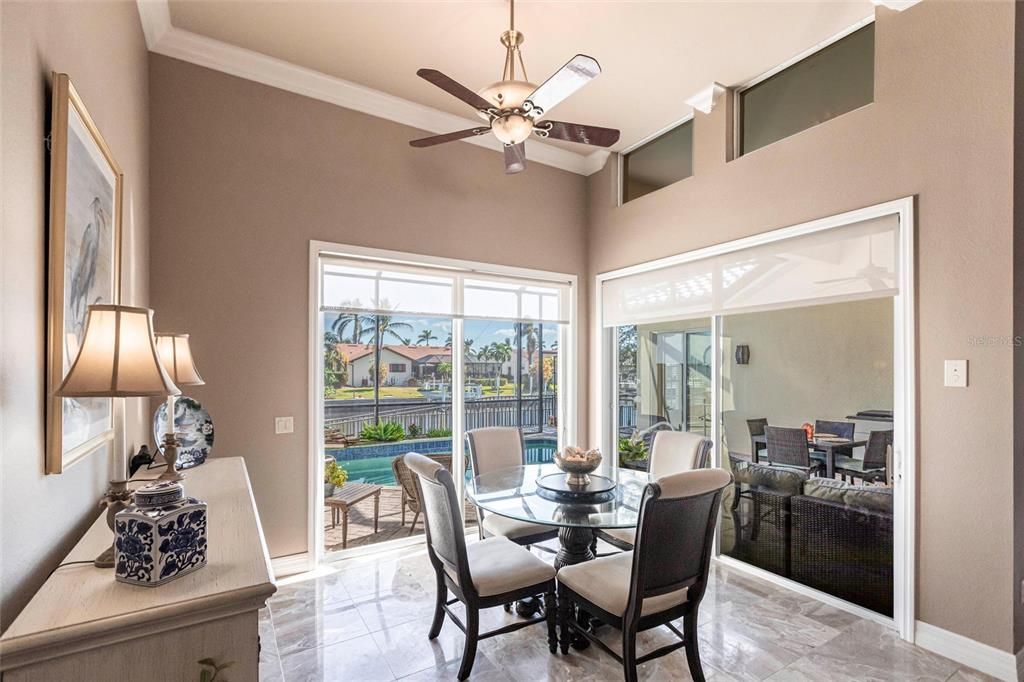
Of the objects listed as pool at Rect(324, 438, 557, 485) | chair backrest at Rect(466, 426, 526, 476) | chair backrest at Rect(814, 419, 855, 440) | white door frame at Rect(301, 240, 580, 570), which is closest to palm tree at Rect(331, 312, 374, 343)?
white door frame at Rect(301, 240, 580, 570)

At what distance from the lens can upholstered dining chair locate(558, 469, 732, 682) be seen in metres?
2.08

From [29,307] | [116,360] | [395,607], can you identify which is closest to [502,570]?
[395,607]

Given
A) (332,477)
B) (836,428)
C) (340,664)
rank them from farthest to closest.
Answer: (332,477) < (836,428) < (340,664)

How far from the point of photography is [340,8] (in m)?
2.89

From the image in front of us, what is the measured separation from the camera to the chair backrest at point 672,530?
206 centimetres

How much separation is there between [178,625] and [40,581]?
472 millimetres

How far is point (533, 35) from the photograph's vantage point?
3113 millimetres

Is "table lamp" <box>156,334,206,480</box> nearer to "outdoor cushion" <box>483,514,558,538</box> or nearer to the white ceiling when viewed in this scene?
"outdoor cushion" <box>483,514,558,538</box>

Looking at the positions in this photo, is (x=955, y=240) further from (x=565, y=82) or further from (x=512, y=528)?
(x=512, y=528)

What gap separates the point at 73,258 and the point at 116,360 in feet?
1.66

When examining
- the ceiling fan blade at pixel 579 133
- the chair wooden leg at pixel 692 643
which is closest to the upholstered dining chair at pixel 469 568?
the chair wooden leg at pixel 692 643

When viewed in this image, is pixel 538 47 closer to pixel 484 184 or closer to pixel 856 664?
pixel 484 184

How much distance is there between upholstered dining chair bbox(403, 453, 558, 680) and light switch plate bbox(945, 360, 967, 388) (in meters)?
2.16

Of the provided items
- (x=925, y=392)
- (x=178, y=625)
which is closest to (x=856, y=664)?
(x=925, y=392)
